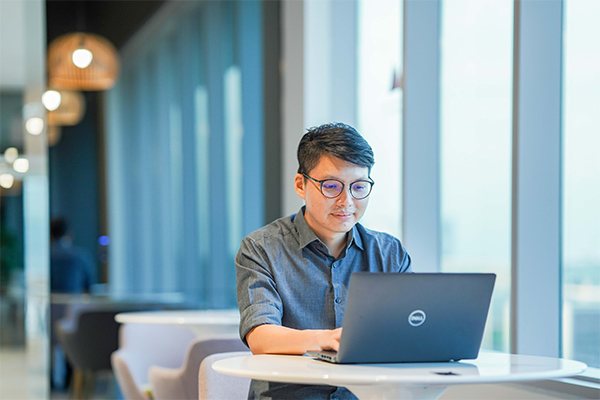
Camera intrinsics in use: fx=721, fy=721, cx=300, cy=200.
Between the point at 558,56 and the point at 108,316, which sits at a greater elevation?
the point at 558,56

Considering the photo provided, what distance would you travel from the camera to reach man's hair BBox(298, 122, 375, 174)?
2078mm

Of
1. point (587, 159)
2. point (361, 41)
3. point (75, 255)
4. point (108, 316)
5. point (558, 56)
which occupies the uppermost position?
point (361, 41)

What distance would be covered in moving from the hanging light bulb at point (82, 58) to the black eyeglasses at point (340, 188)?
3239 millimetres

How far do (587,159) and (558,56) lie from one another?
1.40 feet

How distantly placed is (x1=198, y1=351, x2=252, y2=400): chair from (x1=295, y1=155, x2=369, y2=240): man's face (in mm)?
702

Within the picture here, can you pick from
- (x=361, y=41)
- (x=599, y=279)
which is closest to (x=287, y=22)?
(x=361, y=41)

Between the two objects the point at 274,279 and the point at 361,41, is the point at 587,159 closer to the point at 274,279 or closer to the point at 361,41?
the point at 274,279

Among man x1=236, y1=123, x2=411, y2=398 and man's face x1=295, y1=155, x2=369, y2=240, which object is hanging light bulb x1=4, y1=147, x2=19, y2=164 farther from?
man's face x1=295, y1=155, x2=369, y2=240

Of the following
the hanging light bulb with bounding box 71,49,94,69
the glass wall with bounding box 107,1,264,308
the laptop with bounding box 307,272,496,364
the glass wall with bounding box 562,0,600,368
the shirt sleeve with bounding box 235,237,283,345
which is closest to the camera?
the laptop with bounding box 307,272,496,364

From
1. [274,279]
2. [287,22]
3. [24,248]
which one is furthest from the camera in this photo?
[287,22]

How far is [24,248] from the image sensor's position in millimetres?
4625

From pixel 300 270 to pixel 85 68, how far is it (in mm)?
3276

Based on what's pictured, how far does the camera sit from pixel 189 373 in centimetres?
297

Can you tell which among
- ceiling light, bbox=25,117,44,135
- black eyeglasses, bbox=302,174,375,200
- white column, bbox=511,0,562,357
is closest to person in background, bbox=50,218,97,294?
ceiling light, bbox=25,117,44,135
